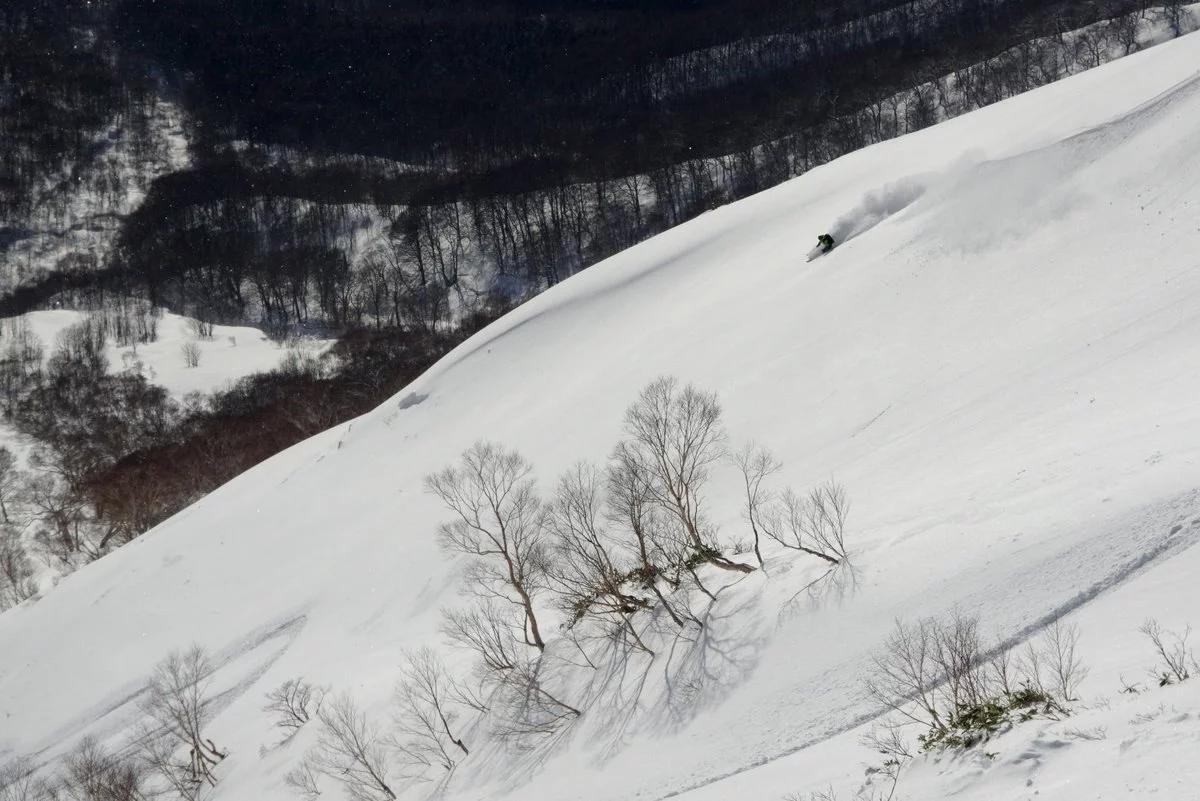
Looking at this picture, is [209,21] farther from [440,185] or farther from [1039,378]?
[1039,378]

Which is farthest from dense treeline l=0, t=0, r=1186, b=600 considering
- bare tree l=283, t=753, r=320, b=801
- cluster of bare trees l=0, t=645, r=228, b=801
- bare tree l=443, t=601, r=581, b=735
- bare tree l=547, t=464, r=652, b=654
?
bare tree l=547, t=464, r=652, b=654

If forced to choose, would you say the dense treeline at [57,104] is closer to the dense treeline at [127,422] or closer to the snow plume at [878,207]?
the dense treeline at [127,422]

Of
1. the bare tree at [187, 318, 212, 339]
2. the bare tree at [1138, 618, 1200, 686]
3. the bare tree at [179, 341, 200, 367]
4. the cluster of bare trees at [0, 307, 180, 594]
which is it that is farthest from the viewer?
the bare tree at [187, 318, 212, 339]

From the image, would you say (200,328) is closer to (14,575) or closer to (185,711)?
(14,575)

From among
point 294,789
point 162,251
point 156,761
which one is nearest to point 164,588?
point 156,761

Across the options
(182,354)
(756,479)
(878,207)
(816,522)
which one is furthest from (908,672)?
(182,354)

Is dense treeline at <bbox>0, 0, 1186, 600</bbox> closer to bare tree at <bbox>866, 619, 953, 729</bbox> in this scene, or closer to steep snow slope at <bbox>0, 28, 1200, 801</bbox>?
steep snow slope at <bbox>0, 28, 1200, 801</bbox>

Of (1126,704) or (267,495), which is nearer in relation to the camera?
(1126,704)
